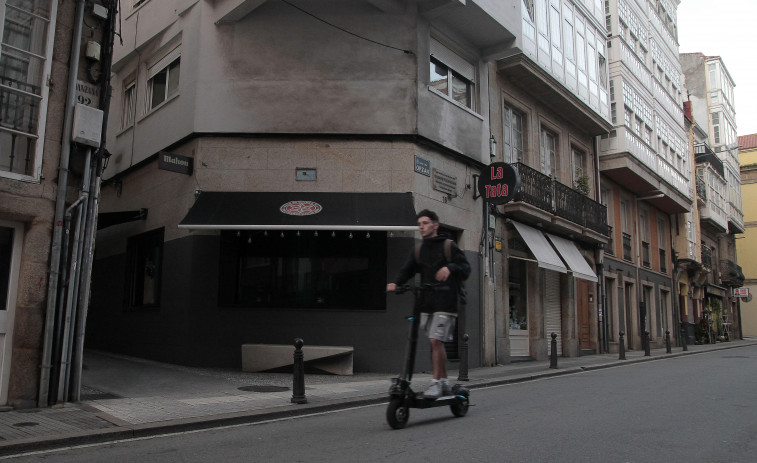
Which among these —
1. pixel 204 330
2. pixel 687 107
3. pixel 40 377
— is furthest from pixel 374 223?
pixel 687 107

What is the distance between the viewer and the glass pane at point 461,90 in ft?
48.1

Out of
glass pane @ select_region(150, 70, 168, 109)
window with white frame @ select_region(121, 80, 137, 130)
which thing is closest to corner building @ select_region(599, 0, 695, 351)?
glass pane @ select_region(150, 70, 168, 109)

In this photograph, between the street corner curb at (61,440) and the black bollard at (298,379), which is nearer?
the street corner curb at (61,440)

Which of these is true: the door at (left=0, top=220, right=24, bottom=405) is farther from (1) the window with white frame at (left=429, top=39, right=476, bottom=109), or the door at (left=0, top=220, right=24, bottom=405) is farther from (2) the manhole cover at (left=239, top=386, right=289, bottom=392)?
(1) the window with white frame at (left=429, top=39, right=476, bottom=109)

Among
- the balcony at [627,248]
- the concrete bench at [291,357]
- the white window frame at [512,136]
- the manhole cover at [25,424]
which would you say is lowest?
the manhole cover at [25,424]

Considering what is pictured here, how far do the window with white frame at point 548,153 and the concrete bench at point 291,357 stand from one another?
10.2 m

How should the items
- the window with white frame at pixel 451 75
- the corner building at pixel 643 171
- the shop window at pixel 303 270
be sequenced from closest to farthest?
the shop window at pixel 303 270
the window with white frame at pixel 451 75
the corner building at pixel 643 171

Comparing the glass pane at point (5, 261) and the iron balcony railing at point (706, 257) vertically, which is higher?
the iron balcony railing at point (706, 257)

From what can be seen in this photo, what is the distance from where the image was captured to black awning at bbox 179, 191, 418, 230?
36.9 ft

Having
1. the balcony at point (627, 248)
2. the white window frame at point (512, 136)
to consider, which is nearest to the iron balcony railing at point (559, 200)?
the white window frame at point (512, 136)

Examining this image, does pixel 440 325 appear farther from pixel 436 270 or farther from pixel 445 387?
pixel 445 387

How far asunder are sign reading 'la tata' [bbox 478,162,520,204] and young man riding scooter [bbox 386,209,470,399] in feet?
26.6

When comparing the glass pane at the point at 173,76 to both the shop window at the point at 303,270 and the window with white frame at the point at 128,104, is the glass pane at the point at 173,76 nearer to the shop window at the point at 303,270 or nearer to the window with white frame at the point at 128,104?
the window with white frame at the point at 128,104

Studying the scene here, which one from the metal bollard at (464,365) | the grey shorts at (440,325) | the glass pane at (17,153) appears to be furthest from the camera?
the metal bollard at (464,365)
